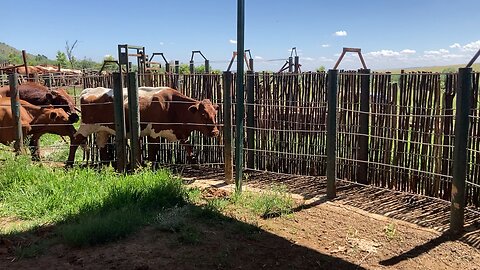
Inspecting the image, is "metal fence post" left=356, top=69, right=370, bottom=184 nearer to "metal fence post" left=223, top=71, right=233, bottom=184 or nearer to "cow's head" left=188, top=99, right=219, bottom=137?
"metal fence post" left=223, top=71, right=233, bottom=184

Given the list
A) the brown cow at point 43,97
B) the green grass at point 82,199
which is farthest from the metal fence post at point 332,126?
the brown cow at point 43,97

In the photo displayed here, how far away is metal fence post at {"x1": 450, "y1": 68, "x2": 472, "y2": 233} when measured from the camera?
4949 mm

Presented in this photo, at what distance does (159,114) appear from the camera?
8.19 m

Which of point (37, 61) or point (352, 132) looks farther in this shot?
point (37, 61)

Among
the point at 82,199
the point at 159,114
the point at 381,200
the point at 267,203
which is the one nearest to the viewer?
the point at 82,199

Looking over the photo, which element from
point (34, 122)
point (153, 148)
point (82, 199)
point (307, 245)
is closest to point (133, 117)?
point (153, 148)

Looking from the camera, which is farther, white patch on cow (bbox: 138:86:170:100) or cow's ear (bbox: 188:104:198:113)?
white patch on cow (bbox: 138:86:170:100)

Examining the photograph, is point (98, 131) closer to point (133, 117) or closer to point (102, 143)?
point (102, 143)

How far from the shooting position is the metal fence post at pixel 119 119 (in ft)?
23.3

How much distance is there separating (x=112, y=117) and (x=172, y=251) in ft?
Answer: 14.9

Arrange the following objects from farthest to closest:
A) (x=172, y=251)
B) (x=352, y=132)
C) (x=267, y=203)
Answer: (x=352, y=132), (x=267, y=203), (x=172, y=251)

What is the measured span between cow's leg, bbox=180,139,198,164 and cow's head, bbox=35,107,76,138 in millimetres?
2190

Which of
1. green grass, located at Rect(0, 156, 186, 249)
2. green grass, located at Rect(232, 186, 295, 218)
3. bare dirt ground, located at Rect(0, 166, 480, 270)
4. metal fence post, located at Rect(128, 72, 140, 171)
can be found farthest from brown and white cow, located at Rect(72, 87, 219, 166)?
bare dirt ground, located at Rect(0, 166, 480, 270)

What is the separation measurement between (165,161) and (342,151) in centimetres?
359
